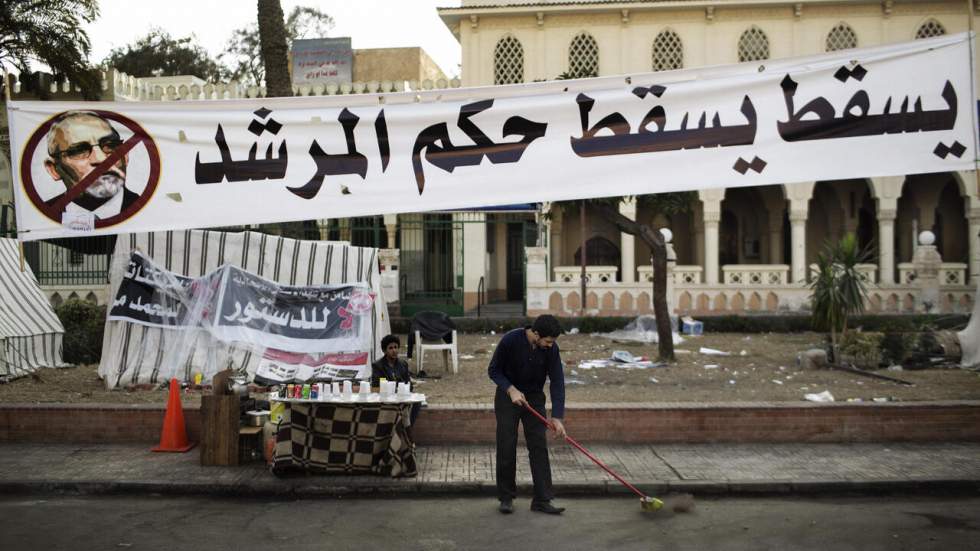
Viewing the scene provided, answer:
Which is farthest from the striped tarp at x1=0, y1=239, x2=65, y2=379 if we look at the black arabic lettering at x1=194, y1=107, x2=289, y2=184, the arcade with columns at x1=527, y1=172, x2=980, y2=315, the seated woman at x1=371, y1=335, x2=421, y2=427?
the arcade with columns at x1=527, y1=172, x2=980, y2=315

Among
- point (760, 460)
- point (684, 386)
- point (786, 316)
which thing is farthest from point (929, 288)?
point (760, 460)

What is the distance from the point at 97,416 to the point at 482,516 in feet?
15.6

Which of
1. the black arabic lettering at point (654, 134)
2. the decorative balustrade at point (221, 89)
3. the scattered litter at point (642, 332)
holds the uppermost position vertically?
the decorative balustrade at point (221, 89)

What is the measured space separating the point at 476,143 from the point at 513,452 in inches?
99.0

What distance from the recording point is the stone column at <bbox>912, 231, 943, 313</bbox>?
72.8ft

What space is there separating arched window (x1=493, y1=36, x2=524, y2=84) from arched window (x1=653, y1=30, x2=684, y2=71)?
14.1ft

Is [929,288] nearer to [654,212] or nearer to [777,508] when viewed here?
[654,212]

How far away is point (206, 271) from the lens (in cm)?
1274

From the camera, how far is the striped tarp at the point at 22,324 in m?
12.7

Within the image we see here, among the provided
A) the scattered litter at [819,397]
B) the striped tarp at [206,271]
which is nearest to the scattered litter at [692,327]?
the striped tarp at [206,271]

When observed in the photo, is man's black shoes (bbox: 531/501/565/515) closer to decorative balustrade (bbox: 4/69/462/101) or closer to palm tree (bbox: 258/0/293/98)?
palm tree (bbox: 258/0/293/98)

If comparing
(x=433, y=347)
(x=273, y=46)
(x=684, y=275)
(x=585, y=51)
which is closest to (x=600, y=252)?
(x=684, y=275)

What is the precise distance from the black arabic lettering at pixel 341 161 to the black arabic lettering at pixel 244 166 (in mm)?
238

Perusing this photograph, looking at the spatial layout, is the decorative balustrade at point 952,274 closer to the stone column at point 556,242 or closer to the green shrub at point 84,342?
the stone column at point 556,242
